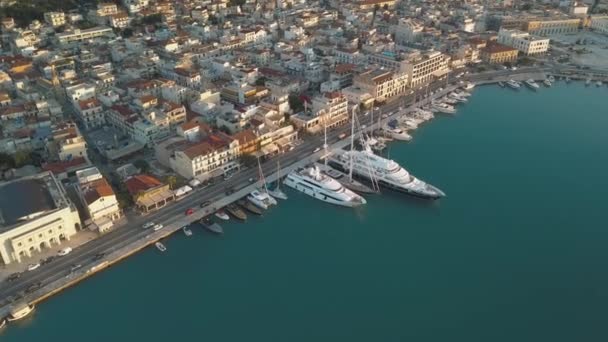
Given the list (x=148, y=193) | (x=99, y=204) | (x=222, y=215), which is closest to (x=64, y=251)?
(x=99, y=204)

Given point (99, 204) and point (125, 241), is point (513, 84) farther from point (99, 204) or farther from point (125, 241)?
point (99, 204)

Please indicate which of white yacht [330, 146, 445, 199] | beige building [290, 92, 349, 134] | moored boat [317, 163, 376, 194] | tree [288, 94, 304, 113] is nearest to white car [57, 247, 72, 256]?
moored boat [317, 163, 376, 194]

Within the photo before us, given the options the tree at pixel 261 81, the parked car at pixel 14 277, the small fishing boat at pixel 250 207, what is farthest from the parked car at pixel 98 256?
the tree at pixel 261 81

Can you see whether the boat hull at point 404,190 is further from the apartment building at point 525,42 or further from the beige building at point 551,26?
the beige building at point 551,26

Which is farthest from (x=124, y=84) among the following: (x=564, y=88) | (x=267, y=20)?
(x=564, y=88)

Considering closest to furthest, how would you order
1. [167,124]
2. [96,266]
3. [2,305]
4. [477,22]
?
[2,305] < [96,266] < [167,124] < [477,22]

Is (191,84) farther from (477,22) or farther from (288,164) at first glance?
(477,22)
